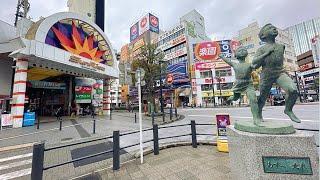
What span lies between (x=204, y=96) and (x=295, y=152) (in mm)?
48349

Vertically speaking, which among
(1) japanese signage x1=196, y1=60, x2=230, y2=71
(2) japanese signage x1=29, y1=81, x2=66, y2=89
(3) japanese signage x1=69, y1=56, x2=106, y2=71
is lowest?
(2) japanese signage x1=29, y1=81, x2=66, y2=89

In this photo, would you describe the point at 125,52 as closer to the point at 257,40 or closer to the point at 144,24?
the point at 144,24

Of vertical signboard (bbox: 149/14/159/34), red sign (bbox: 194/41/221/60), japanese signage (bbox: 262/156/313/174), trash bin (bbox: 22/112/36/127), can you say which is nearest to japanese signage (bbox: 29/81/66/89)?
trash bin (bbox: 22/112/36/127)

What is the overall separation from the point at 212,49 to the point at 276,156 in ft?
162

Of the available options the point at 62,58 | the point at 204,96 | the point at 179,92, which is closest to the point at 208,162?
the point at 62,58

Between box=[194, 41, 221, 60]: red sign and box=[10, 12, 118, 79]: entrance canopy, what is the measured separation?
3098 cm

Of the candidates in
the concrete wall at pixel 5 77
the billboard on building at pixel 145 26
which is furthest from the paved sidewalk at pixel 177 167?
the billboard on building at pixel 145 26

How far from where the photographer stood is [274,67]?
3953 millimetres

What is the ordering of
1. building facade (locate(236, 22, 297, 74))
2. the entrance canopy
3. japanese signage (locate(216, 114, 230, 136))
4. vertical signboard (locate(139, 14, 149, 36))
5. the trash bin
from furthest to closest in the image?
1. vertical signboard (locate(139, 14, 149, 36))
2. building facade (locate(236, 22, 297, 74))
3. the trash bin
4. the entrance canopy
5. japanese signage (locate(216, 114, 230, 136))

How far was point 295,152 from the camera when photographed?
3.27 metres

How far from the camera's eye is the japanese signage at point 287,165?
3199mm

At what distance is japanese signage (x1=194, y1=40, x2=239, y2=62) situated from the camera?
48.7 m

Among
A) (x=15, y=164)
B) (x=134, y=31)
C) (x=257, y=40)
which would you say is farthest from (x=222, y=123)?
(x=134, y=31)

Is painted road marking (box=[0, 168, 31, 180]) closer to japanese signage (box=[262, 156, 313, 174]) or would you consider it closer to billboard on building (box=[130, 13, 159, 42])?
japanese signage (box=[262, 156, 313, 174])
